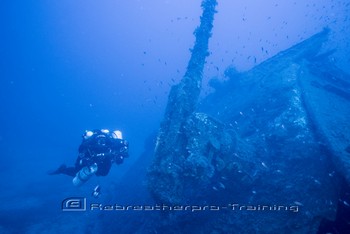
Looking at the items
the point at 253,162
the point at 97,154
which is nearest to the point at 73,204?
the point at 97,154

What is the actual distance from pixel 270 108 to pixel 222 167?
371cm

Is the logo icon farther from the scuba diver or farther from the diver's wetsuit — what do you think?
the diver's wetsuit

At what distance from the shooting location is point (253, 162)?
690cm

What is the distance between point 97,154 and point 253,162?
4.08m

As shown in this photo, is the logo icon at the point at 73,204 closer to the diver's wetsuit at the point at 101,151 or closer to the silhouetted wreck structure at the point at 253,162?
the diver's wetsuit at the point at 101,151

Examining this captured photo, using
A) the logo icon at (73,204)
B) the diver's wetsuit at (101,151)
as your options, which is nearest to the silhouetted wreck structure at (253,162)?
the diver's wetsuit at (101,151)

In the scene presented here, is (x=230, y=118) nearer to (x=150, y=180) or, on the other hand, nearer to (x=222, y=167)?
(x=222, y=167)

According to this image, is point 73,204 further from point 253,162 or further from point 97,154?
point 253,162

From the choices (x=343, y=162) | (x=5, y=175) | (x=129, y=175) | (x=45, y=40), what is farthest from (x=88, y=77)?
(x=343, y=162)

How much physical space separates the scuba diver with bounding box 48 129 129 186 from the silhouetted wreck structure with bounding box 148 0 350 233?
5.12 feet

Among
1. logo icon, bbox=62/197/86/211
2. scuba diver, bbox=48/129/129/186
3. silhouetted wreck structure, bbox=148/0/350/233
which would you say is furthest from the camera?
logo icon, bbox=62/197/86/211

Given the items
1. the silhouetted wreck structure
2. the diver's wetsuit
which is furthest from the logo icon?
the silhouetted wreck structure

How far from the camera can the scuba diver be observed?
6.96m

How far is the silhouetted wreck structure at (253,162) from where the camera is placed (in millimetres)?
5438
